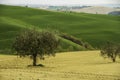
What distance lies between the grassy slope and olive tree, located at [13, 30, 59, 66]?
108 ft

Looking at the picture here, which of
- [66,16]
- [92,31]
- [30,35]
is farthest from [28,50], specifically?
[66,16]

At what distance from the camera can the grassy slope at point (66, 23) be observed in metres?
93.2

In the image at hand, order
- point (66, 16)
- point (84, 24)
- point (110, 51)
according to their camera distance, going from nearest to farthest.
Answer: point (110, 51)
point (84, 24)
point (66, 16)

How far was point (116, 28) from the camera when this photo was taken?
10212 centimetres

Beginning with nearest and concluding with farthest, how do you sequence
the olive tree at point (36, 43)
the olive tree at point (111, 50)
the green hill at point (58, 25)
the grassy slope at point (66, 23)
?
the olive tree at point (36, 43) → the olive tree at point (111, 50) → the green hill at point (58, 25) → the grassy slope at point (66, 23)

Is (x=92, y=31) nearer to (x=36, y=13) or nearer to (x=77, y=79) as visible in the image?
(x=36, y=13)

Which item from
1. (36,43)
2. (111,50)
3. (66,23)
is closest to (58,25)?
(66,23)

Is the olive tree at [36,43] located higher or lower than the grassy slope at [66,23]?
higher

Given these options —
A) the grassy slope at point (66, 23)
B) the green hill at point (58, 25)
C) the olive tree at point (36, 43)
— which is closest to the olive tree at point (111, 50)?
the olive tree at point (36, 43)

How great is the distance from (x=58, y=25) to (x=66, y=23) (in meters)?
5.67

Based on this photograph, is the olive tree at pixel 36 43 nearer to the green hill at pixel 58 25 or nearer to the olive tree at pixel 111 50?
the olive tree at pixel 111 50

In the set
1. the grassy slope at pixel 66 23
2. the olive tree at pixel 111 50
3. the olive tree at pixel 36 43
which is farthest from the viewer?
the grassy slope at pixel 66 23

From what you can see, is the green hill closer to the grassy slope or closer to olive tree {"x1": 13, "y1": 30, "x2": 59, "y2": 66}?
the grassy slope

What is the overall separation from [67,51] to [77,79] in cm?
4538
